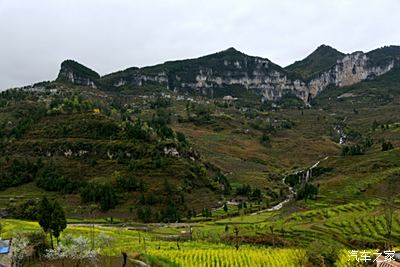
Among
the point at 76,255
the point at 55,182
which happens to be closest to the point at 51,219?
the point at 76,255

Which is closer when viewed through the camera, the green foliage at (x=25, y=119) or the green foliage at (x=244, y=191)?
the green foliage at (x=244, y=191)

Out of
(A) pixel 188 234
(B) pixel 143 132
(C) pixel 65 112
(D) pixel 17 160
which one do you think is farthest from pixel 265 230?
(C) pixel 65 112

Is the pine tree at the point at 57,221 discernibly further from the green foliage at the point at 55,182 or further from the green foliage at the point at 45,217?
the green foliage at the point at 55,182

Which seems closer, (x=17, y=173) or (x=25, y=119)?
(x=17, y=173)

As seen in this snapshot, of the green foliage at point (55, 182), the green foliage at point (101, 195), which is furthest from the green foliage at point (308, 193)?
the green foliage at point (55, 182)

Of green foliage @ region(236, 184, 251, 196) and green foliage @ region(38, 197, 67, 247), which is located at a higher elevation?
green foliage @ region(38, 197, 67, 247)

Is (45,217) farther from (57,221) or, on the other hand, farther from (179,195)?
(179,195)

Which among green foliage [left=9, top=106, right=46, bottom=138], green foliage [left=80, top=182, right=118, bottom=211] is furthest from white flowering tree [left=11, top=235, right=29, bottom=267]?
green foliage [left=9, top=106, right=46, bottom=138]

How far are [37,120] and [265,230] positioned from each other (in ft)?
332

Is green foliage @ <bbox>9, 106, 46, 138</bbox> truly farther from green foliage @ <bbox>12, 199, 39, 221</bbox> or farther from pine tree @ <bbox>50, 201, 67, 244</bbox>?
pine tree @ <bbox>50, 201, 67, 244</bbox>

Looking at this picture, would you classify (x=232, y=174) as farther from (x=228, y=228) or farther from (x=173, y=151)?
(x=228, y=228)

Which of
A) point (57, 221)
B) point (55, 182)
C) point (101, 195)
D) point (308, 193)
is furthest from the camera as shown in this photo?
point (55, 182)

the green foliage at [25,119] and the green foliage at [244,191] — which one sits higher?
the green foliage at [25,119]

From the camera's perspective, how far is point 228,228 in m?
91.2
